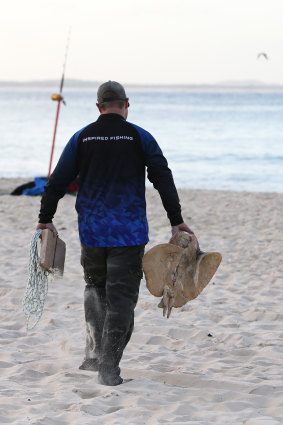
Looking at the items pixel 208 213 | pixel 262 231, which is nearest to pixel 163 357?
pixel 262 231

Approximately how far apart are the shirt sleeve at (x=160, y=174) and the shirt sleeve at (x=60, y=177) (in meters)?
Result: 0.45

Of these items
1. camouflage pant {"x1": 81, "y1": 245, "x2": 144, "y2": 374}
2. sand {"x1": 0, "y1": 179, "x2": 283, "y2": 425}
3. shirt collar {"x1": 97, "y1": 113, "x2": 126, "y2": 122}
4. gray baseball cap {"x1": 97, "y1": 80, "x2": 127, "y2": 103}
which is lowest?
sand {"x1": 0, "y1": 179, "x2": 283, "y2": 425}

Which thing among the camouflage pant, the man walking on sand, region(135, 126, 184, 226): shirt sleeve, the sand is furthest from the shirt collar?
the sand

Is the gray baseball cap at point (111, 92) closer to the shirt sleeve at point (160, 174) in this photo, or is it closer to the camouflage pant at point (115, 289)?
the shirt sleeve at point (160, 174)

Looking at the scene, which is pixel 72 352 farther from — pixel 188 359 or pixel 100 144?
pixel 100 144

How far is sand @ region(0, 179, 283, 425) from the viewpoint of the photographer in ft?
13.5

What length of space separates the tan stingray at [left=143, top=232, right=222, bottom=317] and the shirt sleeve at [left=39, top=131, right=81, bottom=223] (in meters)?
0.70

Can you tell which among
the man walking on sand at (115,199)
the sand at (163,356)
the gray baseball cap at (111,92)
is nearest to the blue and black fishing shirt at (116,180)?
the man walking on sand at (115,199)

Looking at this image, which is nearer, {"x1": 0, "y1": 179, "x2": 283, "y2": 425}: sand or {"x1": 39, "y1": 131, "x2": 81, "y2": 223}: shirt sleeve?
{"x1": 0, "y1": 179, "x2": 283, "y2": 425}: sand

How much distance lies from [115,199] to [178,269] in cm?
62

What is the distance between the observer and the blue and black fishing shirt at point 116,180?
4520 mm

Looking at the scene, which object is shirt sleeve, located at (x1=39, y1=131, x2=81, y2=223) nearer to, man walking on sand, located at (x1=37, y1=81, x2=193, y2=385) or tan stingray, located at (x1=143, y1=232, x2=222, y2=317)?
man walking on sand, located at (x1=37, y1=81, x2=193, y2=385)

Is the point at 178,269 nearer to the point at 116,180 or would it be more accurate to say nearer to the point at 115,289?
the point at 115,289

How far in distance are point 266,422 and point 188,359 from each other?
4.69ft
